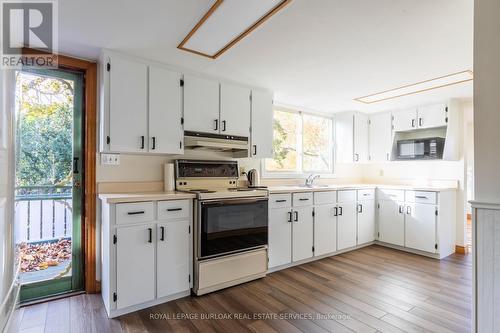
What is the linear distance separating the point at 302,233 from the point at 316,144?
188cm

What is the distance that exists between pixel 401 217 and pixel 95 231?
408 cm

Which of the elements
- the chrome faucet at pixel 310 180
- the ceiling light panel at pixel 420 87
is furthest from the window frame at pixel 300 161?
the ceiling light panel at pixel 420 87

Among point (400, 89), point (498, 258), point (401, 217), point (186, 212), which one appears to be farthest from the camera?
point (401, 217)

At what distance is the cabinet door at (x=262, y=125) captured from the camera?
3332mm

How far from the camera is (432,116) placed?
13.1 feet

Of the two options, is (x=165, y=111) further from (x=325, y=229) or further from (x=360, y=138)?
(x=360, y=138)

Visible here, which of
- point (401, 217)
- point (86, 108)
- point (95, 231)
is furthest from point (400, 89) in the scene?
point (95, 231)

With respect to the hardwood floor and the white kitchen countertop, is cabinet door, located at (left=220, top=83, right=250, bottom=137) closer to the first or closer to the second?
the white kitchen countertop

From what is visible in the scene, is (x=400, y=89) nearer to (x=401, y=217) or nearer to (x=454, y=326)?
(x=401, y=217)

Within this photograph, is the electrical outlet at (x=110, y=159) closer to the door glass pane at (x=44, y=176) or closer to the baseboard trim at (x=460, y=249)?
the door glass pane at (x=44, y=176)

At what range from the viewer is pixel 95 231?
260 centimetres

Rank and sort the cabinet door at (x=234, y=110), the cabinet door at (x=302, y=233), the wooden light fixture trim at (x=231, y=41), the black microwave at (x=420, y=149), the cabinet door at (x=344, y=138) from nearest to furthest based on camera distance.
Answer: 1. the wooden light fixture trim at (x=231, y=41)
2. the cabinet door at (x=234, y=110)
3. the cabinet door at (x=302, y=233)
4. the black microwave at (x=420, y=149)
5. the cabinet door at (x=344, y=138)

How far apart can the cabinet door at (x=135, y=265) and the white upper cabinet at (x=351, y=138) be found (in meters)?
3.60

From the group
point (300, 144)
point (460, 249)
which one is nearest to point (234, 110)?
point (300, 144)
